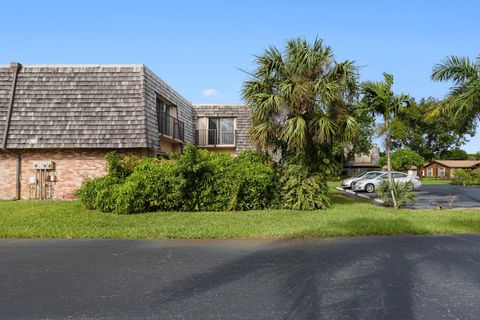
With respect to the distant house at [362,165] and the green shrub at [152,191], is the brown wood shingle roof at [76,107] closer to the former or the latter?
the green shrub at [152,191]

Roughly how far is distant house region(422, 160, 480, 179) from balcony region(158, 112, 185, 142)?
58.4m

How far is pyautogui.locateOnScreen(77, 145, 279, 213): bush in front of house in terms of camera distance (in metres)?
12.3

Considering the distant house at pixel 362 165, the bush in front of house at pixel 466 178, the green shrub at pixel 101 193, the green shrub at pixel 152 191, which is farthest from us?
the distant house at pixel 362 165

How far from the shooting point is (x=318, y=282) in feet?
17.0

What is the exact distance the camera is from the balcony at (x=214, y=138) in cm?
2652

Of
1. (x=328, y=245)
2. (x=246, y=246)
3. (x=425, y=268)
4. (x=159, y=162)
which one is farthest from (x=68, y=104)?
(x=425, y=268)

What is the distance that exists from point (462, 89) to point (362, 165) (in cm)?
4168

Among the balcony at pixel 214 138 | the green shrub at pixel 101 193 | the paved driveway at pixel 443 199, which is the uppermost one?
the balcony at pixel 214 138

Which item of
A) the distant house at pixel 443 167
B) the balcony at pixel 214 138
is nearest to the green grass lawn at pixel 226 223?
the balcony at pixel 214 138

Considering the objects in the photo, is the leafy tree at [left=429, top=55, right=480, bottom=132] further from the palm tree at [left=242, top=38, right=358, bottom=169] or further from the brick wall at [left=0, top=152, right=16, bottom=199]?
the brick wall at [left=0, top=152, right=16, bottom=199]

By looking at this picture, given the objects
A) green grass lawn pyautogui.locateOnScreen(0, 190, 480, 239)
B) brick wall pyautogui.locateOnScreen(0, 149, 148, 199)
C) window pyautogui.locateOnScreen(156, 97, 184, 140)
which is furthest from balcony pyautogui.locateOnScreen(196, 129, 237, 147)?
green grass lawn pyautogui.locateOnScreen(0, 190, 480, 239)

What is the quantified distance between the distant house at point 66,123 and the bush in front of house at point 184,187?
2.70 metres

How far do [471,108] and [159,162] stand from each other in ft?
42.9

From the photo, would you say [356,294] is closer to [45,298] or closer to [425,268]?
[425,268]
